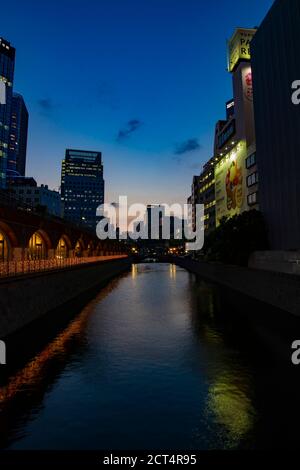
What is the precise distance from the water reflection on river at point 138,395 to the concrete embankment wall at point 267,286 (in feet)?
23.4

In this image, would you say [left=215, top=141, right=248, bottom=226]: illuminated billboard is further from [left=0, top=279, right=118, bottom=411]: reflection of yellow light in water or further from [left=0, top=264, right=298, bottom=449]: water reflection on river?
[left=0, top=264, right=298, bottom=449]: water reflection on river

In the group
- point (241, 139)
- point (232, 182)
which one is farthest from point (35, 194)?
point (241, 139)

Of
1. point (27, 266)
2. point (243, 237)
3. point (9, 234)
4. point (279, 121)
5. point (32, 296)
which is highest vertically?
point (279, 121)

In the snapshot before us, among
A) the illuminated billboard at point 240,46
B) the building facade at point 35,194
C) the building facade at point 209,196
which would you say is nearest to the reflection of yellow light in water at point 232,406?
the illuminated billboard at point 240,46

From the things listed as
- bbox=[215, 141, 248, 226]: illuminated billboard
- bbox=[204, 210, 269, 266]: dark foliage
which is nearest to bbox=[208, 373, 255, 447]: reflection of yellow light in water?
bbox=[204, 210, 269, 266]: dark foliage

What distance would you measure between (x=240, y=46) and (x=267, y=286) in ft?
204

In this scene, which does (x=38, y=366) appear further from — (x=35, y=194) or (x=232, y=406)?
(x=35, y=194)

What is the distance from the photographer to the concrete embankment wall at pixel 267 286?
22.5 metres

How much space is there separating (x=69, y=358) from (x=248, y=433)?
8.98 m

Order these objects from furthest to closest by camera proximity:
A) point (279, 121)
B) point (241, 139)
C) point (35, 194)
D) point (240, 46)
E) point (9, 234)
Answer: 1. point (35, 194)
2. point (240, 46)
3. point (241, 139)
4. point (279, 121)
5. point (9, 234)

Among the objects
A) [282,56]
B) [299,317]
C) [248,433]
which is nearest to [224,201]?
[282,56]

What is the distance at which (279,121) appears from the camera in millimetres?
38531

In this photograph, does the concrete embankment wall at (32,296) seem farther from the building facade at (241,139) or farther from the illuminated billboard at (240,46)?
the illuminated billboard at (240,46)

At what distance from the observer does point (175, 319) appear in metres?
23.2
